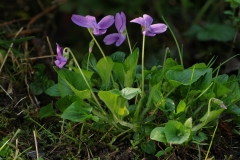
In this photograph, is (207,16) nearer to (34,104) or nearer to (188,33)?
(188,33)

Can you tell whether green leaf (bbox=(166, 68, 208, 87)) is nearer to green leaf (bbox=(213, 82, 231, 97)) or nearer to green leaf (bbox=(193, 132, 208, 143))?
green leaf (bbox=(213, 82, 231, 97))

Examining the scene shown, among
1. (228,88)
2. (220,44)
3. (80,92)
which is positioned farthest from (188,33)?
(80,92)

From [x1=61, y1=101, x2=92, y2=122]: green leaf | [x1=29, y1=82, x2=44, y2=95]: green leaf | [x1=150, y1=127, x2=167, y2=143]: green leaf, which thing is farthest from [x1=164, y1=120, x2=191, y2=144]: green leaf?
[x1=29, y1=82, x2=44, y2=95]: green leaf

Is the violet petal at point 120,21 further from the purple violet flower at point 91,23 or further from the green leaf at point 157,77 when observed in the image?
the green leaf at point 157,77

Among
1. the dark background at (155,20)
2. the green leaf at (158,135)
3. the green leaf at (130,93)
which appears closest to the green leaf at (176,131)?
the green leaf at (158,135)

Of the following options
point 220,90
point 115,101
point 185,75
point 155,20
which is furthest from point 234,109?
point 155,20
